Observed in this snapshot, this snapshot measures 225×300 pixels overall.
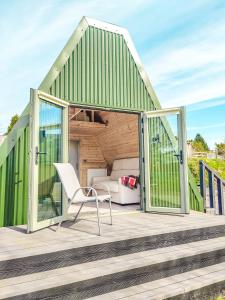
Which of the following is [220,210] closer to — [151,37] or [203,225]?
[203,225]

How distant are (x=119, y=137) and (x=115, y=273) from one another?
200 inches

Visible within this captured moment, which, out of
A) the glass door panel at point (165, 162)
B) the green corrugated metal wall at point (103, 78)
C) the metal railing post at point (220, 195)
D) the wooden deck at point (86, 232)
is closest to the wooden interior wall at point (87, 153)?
the green corrugated metal wall at point (103, 78)

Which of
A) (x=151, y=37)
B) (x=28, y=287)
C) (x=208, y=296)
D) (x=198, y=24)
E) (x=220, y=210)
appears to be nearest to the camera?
(x=28, y=287)

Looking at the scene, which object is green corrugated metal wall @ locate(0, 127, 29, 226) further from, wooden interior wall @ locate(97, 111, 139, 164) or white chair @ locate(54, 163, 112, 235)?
wooden interior wall @ locate(97, 111, 139, 164)

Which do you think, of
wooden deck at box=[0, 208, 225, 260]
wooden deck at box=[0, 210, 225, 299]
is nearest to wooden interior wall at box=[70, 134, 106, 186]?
wooden deck at box=[0, 208, 225, 260]

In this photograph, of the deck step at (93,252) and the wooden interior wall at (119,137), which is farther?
the wooden interior wall at (119,137)

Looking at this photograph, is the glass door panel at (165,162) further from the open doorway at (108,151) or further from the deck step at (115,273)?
the deck step at (115,273)

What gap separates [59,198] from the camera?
403 cm

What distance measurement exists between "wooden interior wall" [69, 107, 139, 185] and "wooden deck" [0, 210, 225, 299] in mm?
3104

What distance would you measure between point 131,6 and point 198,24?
2.04 metres

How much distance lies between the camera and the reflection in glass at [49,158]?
12.0ft

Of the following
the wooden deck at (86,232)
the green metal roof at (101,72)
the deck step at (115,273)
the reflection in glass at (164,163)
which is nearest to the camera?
the deck step at (115,273)

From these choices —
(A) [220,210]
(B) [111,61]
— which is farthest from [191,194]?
(B) [111,61]

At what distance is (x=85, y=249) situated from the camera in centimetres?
266
